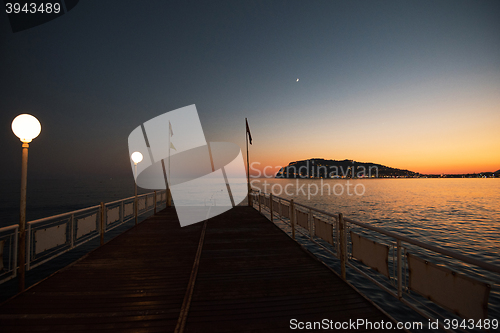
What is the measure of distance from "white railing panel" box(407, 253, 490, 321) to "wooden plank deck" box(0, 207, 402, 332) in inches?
31.5

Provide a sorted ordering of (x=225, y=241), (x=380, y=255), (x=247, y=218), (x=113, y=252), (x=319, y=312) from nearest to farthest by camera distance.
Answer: (x=319, y=312) → (x=380, y=255) → (x=113, y=252) → (x=225, y=241) → (x=247, y=218)

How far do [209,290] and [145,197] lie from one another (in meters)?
9.86

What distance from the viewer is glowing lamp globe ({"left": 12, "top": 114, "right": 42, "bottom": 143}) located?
4.85m

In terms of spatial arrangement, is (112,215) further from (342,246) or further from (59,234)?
(342,246)

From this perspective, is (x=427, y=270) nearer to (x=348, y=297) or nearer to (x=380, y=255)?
(x=380, y=255)

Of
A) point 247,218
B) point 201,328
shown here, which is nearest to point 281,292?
point 201,328

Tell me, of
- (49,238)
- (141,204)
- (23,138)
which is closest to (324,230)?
(49,238)

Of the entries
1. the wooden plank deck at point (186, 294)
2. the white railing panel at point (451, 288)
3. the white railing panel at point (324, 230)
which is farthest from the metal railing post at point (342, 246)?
the white railing panel at point (451, 288)

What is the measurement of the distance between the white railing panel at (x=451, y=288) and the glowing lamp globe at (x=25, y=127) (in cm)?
749

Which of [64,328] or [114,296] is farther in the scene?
[114,296]

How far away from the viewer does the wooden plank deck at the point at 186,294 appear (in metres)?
3.44

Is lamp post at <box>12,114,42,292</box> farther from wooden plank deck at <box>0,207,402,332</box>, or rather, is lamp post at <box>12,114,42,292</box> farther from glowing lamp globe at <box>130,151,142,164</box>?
glowing lamp globe at <box>130,151,142,164</box>

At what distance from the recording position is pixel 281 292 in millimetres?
4277

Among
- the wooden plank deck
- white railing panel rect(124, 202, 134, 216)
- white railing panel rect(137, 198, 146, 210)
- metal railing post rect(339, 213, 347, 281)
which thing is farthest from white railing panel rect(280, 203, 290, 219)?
white railing panel rect(137, 198, 146, 210)
